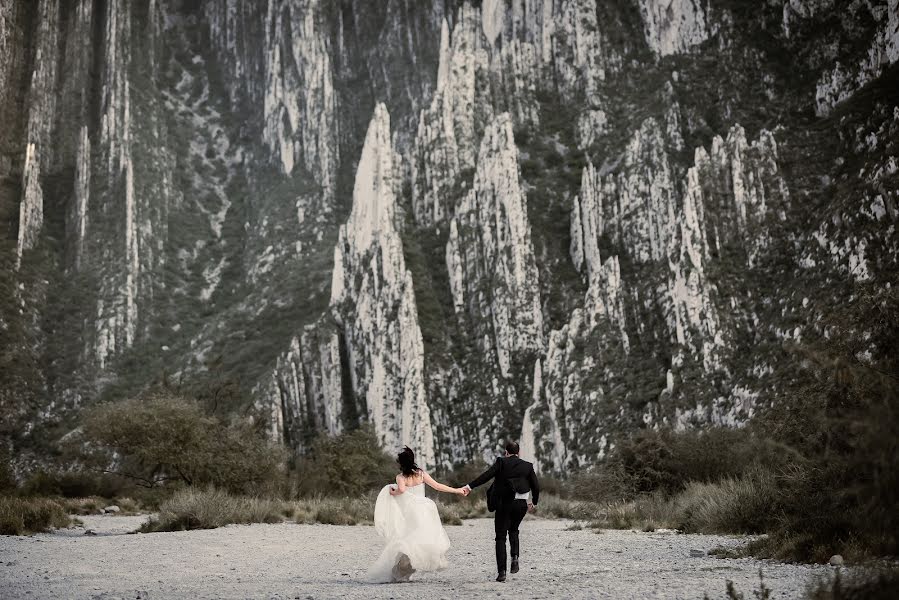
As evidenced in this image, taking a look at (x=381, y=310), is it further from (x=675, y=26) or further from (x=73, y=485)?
(x=73, y=485)

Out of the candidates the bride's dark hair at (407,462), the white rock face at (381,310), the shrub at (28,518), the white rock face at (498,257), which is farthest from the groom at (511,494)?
the white rock face at (498,257)

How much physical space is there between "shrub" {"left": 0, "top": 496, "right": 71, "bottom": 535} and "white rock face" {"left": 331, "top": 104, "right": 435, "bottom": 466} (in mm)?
45483

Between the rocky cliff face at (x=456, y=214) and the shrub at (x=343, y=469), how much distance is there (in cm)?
1910

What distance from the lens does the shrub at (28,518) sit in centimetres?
1514

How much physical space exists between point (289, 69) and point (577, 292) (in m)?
63.7

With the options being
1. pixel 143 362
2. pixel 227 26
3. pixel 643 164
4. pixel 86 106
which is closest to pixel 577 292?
pixel 643 164

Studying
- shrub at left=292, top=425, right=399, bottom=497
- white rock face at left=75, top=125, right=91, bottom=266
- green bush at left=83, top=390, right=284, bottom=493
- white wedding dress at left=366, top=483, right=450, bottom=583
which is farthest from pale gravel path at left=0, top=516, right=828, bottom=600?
white rock face at left=75, top=125, right=91, bottom=266

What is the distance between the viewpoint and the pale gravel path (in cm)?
718

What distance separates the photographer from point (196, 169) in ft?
360

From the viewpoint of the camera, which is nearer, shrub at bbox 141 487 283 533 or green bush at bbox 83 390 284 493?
shrub at bbox 141 487 283 533

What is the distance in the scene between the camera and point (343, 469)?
34000mm

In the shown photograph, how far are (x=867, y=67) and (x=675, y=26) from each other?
21136mm

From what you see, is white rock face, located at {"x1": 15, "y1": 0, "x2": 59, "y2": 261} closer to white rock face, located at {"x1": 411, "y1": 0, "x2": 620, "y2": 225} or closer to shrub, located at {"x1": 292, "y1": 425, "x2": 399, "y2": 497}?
white rock face, located at {"x1": 411, "y1": 0, "x2": 620, "y2": 225}

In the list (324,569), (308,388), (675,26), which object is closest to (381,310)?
(308,388)
